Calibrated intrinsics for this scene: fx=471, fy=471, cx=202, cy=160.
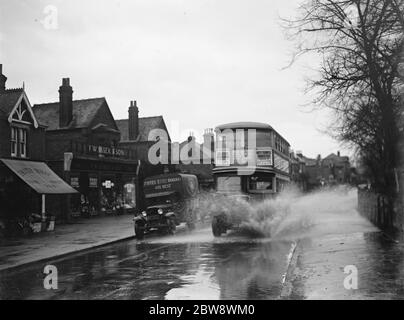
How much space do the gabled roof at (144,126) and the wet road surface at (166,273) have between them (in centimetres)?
3297

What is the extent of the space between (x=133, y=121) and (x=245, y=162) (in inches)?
1155

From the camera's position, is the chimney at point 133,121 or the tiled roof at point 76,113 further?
the chimney at point 133,121

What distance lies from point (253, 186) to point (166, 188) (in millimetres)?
4471

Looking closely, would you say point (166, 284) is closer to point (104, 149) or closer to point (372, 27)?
point (372, 27)

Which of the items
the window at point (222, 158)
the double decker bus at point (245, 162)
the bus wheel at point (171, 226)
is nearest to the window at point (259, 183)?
the double decker bus at point (245, 162)

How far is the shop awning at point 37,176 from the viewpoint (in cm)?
2400

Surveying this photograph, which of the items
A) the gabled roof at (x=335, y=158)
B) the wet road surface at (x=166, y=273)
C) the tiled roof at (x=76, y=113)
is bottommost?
the wet road surface at (x=166, y=273)

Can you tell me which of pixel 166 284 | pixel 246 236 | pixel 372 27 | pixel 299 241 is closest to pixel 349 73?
pixel 372 27

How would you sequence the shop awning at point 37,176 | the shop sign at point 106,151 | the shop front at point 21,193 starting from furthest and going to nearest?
the shop sign at point 106,151, the shop awning at point 37,176, the shop front at point 21,193

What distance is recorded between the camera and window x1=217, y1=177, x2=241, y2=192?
67.2ft

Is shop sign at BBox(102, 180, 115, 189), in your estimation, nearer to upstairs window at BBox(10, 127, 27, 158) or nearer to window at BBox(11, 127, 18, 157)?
upstairs window at BBox(10, 127, 27, 158)

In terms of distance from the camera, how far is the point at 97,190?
35.9m

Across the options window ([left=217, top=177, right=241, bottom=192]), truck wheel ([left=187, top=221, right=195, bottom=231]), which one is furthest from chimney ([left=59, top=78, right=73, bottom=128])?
window ([left=217, top=177, right=241, bottom=192])

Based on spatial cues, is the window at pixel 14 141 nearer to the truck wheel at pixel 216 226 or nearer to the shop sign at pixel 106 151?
the shop sign at pixel 106 151
